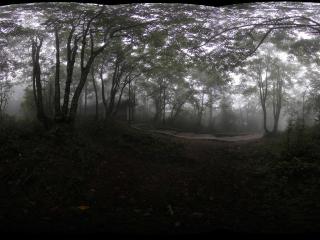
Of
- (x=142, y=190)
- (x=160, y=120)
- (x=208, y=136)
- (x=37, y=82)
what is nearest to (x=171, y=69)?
(x=160, y=120)

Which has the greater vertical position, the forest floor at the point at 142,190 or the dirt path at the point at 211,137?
the dirt path at the point at 211,137

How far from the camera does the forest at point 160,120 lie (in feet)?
10.8

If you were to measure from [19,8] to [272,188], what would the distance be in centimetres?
339

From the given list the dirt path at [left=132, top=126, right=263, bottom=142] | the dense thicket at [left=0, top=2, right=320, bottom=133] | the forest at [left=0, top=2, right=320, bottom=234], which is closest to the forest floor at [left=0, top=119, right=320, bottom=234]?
the forest at [left=0, top=2, right=320, bottom=234]

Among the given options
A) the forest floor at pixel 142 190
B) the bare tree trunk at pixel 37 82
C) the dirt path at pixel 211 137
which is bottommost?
the forest floor at pixel 142 190

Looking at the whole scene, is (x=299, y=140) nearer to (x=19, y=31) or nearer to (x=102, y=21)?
(x=102, y=21)

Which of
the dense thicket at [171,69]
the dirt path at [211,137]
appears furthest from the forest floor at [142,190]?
the dense thicket at [171,69]

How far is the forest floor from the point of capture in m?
3.28

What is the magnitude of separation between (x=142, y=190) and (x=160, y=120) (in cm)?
75

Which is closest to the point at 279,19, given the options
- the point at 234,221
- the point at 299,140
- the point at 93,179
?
the point at 299,140

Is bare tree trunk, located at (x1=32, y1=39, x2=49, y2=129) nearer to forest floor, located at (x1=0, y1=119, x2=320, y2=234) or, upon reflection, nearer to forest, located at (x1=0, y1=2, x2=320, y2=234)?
forest, located at (x1=0, y1=2, x2=320, y2=234)

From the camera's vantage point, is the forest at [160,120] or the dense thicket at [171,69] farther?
the dense thicket at [171,69]

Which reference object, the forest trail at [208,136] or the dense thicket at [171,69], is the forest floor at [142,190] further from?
the dense thicket at [171,69]

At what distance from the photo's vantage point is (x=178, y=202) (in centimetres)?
330
